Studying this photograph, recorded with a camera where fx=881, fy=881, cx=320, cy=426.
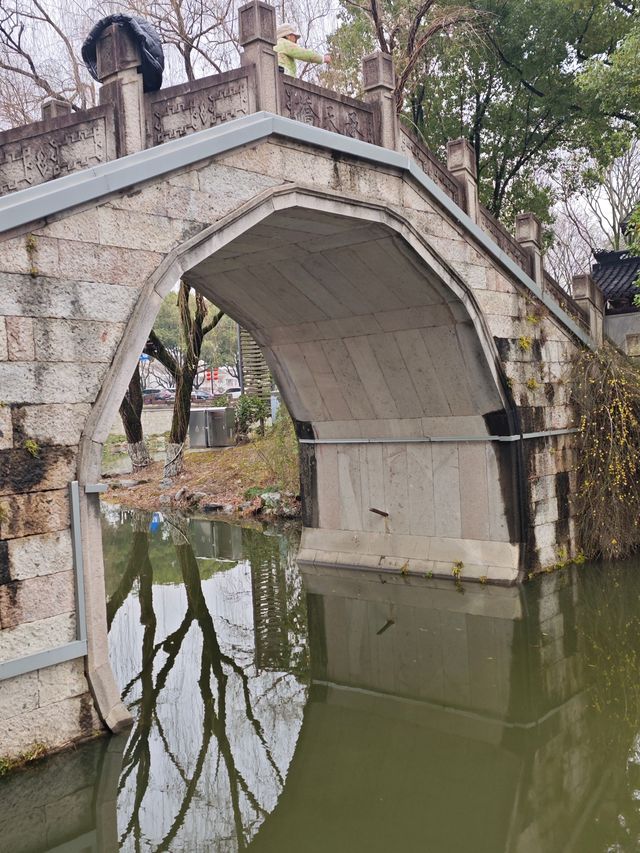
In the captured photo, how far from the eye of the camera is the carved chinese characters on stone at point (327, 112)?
7070mm

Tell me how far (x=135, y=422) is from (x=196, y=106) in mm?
13853

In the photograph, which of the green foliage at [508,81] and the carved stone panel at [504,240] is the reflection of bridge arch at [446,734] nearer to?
the carved stone panel at [504,240]

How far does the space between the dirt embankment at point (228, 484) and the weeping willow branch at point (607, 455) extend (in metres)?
5.86

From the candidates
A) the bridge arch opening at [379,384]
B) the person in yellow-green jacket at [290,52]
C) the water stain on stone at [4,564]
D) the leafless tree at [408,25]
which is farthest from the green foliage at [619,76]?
the water stain on stone at [4,564]

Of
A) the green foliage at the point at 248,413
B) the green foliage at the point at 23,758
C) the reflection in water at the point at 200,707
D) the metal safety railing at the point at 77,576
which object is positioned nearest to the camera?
the reflection in water at the point at 200,707

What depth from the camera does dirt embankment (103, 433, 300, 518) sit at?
15.7m

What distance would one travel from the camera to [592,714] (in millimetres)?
6309

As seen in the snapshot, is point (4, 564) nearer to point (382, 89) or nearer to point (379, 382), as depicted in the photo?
point (382, 89)

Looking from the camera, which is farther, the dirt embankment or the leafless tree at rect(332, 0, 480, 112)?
the dirt embankment

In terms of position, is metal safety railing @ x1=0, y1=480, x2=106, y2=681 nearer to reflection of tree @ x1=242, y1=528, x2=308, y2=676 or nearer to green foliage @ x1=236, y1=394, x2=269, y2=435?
reflection of tree @ x1=242, y1=528, x2=308, y2=676

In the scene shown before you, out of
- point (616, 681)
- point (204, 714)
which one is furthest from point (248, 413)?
point (616, 681)

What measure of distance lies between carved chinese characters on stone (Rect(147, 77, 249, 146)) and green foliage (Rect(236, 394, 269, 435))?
15521 millimetres

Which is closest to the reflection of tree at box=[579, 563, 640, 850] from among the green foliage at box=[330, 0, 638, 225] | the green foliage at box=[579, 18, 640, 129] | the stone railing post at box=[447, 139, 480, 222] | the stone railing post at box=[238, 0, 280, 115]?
the stone railing post at box=[447, 139, 480, 222]

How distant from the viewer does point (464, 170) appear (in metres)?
9.09
